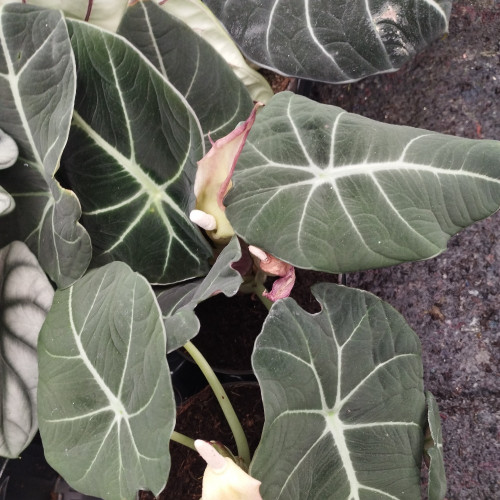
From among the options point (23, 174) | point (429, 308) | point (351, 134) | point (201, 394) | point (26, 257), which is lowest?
point (201, 394)

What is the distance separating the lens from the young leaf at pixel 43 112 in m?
0.80

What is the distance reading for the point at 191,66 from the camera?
0.89 metres

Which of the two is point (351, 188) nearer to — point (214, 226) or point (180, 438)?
point (214, 226)

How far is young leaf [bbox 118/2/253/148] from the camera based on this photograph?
2.81 ft

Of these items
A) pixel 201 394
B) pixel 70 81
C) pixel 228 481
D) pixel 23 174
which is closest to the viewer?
pixel 228 481

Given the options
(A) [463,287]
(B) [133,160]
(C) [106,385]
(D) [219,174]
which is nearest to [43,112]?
(B) [133,160]

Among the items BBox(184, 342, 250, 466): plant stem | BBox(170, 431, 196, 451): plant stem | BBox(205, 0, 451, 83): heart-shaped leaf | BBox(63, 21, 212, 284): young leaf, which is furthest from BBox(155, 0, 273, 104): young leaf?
BBox(170, 431, 196, 451): plant stem

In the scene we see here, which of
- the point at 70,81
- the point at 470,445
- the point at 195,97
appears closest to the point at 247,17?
the point at 195,97

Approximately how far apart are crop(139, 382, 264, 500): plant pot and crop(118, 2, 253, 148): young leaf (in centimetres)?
47

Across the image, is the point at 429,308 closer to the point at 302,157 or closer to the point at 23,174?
the point at 302,157

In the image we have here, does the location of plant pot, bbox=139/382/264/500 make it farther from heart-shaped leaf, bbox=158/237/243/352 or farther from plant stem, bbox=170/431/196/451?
heart-shaped leaf, bbox=158/237/243/352

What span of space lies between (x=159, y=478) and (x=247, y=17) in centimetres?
70

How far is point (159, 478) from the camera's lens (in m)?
0.70

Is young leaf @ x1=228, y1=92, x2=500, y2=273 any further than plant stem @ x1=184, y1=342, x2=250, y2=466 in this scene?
No
